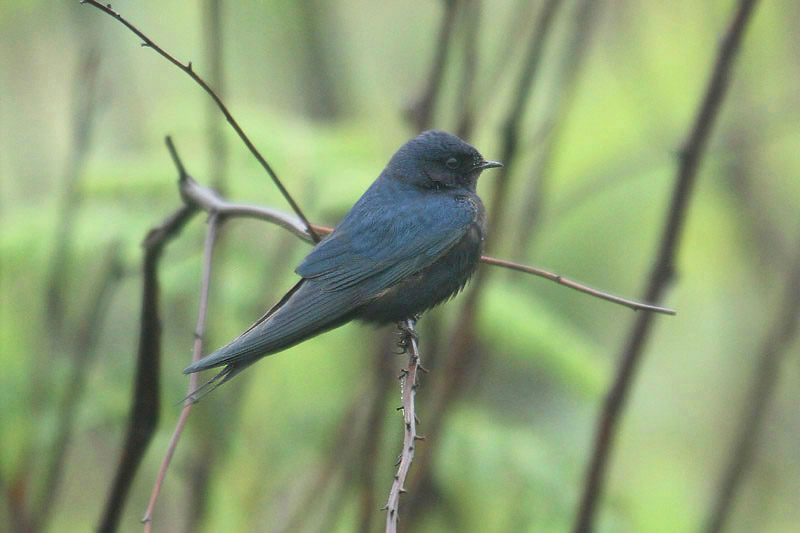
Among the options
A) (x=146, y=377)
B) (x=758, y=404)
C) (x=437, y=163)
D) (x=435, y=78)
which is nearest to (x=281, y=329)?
(x=146, y=377)

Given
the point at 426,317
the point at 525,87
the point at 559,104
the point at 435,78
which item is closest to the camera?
the point at 525,87

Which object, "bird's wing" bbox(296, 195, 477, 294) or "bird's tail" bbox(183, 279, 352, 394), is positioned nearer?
"bird's tail" bbox(183, 279, 352, 394)

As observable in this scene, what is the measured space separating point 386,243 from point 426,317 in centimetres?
113

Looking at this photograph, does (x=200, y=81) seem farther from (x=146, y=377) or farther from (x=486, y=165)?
(x=486, y=165)

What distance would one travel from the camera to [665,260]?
3211 mm

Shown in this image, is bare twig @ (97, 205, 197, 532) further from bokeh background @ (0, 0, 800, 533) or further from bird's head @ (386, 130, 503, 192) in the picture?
bird's head @ (386, 130, 503, 192)

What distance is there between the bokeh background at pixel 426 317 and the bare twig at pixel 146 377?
0.33 m

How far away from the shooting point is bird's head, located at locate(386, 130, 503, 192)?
361cm

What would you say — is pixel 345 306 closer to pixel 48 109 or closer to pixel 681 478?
pixel 681 478

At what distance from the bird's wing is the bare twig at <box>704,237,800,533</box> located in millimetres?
1497

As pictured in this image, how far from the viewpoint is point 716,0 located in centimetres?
606

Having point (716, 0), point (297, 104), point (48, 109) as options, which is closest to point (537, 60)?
point (716, 0)

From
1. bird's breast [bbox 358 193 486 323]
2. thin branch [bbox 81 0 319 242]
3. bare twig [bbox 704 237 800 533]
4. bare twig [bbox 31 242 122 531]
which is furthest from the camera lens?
bare twig [bbox 704 237 800 533]

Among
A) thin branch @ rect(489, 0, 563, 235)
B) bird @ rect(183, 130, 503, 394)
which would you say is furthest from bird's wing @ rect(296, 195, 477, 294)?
thin branch @ rect(489, 0, 563, 235)
